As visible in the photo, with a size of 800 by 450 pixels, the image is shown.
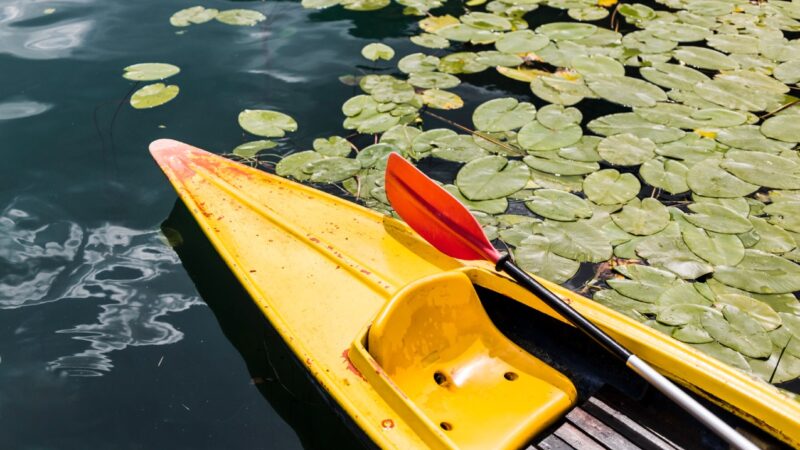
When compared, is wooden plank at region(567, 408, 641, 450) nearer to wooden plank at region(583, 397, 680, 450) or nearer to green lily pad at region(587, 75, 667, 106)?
wooden plank at region(583, 397, 680, 450)

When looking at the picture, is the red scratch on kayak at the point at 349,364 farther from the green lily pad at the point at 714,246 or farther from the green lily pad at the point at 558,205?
the green lily pad at the point at 714,246

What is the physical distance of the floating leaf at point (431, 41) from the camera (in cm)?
409

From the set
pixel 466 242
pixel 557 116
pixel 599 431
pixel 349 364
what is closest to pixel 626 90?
pixel 557 116

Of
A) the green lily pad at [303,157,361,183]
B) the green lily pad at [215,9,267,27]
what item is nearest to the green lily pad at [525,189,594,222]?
the green lily pad at [303,157,361,183]

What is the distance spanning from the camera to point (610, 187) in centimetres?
295

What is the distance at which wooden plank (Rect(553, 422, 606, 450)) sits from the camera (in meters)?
1.85

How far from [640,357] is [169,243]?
203 centimetres

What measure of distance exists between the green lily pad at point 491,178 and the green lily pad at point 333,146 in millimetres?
627

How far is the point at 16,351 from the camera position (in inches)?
98.7

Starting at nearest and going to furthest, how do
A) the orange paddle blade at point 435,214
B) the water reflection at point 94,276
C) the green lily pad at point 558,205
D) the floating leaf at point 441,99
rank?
the orange paddle blade at point 435,214 → the water reflection at point 94,276 → the green lily pad at point 558,205 → the floating leaf at point 441,99

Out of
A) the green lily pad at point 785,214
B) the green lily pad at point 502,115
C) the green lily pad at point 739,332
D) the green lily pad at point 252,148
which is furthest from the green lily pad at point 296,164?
the green lily pad at point 785,214

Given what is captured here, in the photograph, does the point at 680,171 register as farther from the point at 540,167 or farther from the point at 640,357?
the point at 640,357

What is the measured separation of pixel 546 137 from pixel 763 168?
97 centimetres

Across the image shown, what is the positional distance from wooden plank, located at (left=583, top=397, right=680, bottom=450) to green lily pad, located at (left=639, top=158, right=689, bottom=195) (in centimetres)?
131
